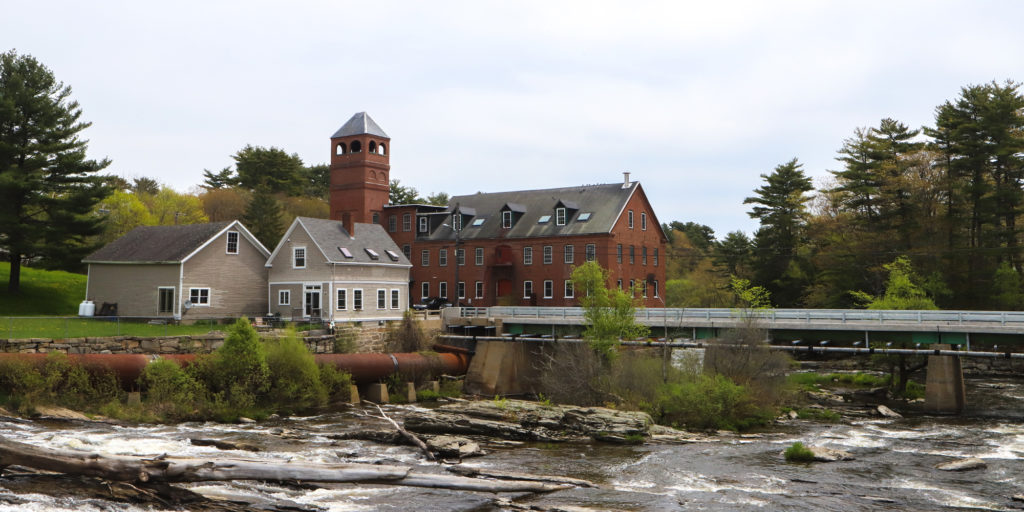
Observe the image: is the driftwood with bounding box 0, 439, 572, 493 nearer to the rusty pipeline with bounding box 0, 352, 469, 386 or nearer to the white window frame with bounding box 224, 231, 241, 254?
the rusty pipeline with bounding box 0, 352, 469, 386

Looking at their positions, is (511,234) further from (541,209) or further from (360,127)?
(360,127)

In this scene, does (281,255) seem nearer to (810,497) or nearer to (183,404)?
(183,404)

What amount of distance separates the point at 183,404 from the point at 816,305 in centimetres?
5341

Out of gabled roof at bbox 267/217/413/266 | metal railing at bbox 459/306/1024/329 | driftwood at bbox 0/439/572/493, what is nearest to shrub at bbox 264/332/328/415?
gabled roof at bbox 267/217/413/266

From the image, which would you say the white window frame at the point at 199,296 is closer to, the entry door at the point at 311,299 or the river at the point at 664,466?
the entry door at the point at 311,299

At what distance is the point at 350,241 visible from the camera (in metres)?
54.3

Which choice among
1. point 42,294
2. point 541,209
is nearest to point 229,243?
point 42,294

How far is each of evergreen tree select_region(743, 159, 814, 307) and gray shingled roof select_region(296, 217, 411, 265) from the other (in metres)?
38.9

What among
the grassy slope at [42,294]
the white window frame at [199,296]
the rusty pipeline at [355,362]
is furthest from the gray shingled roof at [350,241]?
the grassy slope at [42,294]

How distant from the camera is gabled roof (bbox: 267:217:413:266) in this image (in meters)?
51.6

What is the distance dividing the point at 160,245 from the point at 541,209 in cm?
2867

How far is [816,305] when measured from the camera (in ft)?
226

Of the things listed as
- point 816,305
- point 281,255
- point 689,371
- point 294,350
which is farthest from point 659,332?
point 816,305

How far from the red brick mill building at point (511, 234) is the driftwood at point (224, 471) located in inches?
1578
